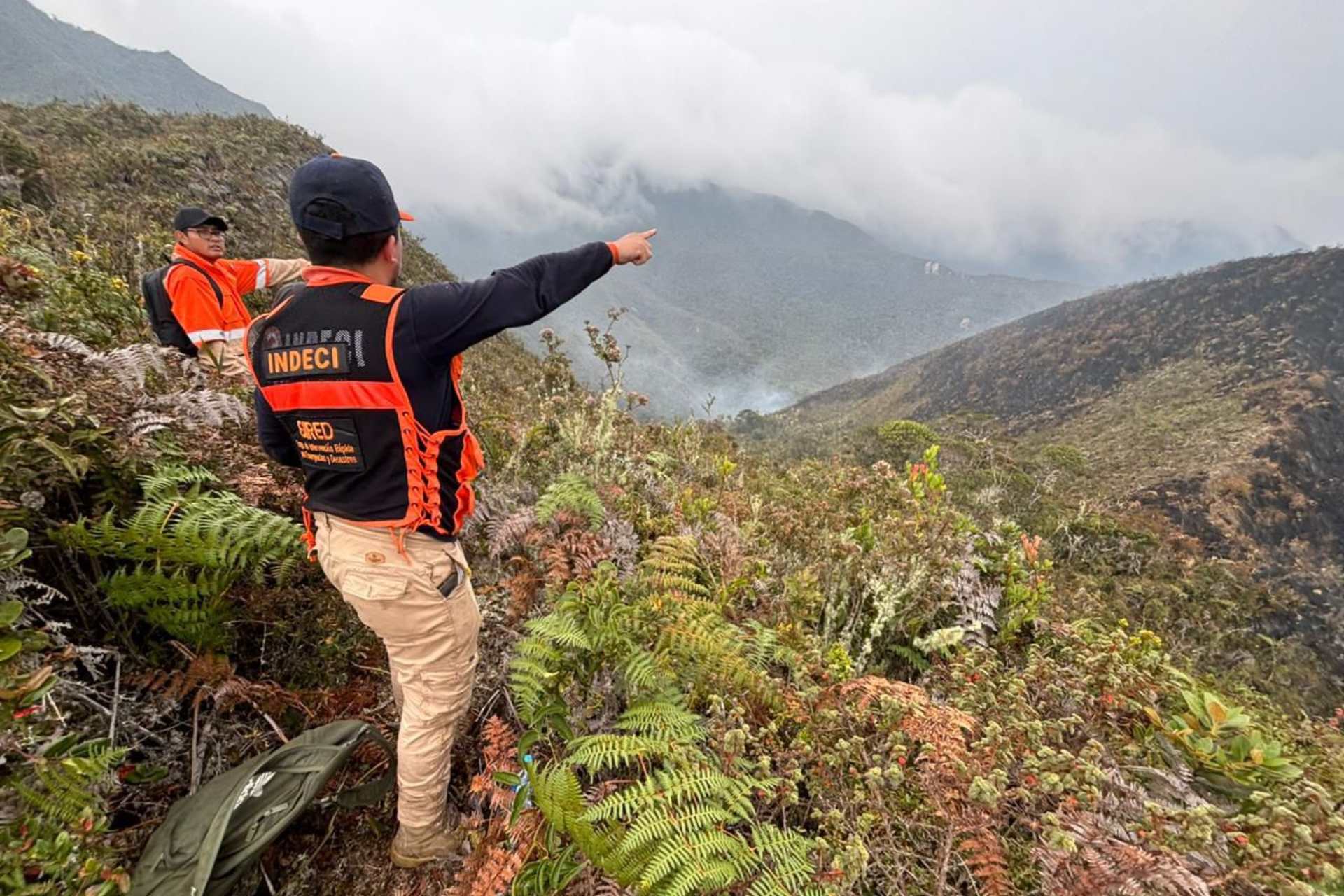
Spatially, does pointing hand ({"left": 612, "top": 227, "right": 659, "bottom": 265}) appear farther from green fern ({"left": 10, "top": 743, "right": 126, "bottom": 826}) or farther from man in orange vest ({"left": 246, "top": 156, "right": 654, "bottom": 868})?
green fern ({"left": 10, "top": 743, "right": 126, "bottom": 826})

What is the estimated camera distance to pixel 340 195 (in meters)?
2.00

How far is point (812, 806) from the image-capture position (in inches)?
94.9

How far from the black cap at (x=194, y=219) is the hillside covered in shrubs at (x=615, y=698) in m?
1.00

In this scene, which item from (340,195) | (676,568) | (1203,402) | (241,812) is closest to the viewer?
(340,195)

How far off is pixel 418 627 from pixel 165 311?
145 inches

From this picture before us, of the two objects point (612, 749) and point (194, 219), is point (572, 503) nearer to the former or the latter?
point (612, 749)

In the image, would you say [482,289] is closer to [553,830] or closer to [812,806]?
[553,830]

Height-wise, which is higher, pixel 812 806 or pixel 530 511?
pixel 530 511

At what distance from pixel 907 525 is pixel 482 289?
363 centimetres

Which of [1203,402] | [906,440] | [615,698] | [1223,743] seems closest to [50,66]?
[906,440]

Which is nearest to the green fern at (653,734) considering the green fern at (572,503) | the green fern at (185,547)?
the green fern at (572,503)

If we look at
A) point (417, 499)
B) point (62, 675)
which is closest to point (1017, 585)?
point (417, 499)

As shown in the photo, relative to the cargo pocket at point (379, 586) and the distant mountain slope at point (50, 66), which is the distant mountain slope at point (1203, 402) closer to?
the cargo pocket at point (379, 586)

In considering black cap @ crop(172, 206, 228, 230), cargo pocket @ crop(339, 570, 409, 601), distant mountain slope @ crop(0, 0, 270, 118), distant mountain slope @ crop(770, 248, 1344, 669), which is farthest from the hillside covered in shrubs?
distant mountain slope @ crop(0, 0, 270, 118)
